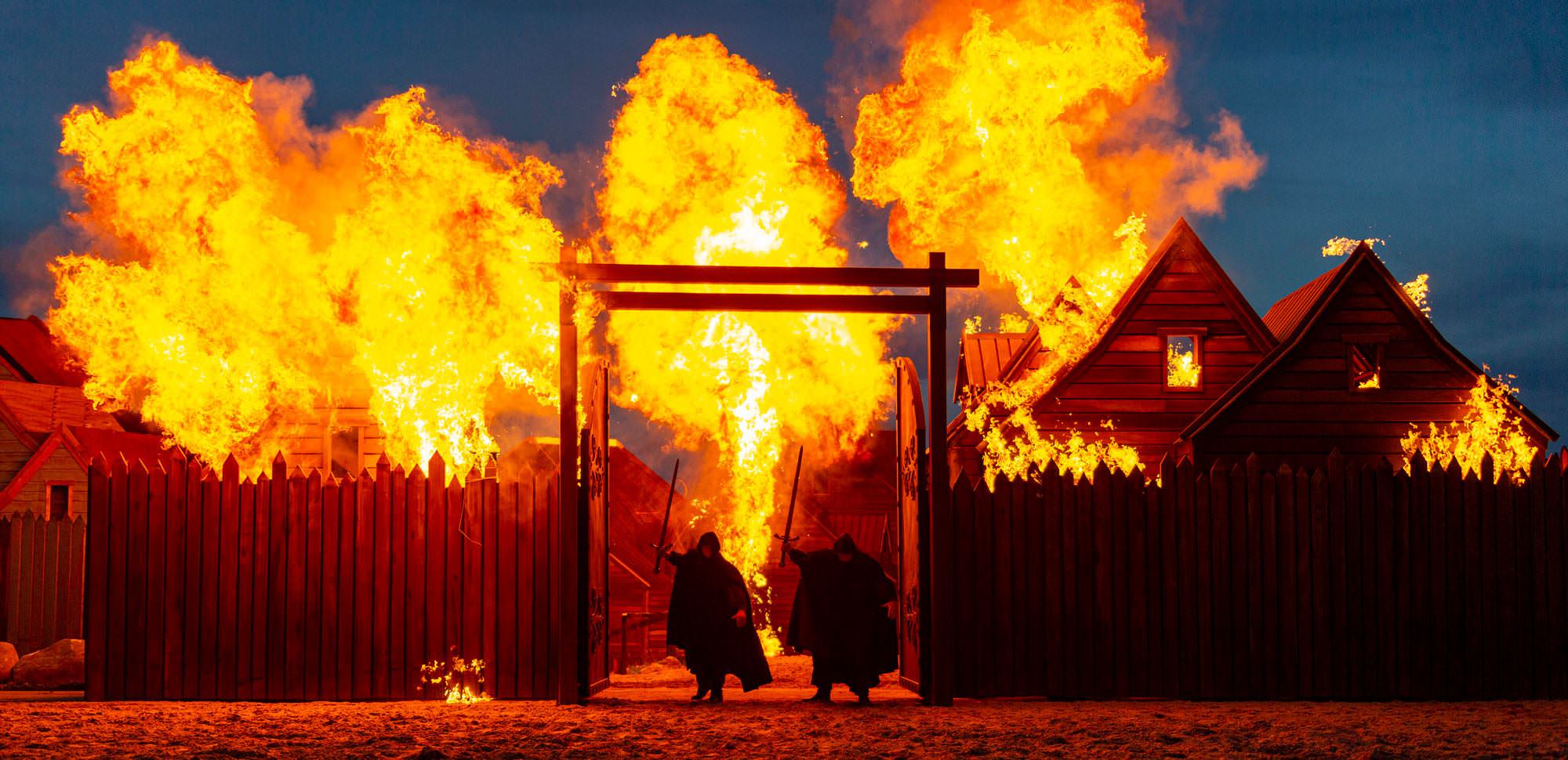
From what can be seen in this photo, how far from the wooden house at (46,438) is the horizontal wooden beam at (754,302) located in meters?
23.1

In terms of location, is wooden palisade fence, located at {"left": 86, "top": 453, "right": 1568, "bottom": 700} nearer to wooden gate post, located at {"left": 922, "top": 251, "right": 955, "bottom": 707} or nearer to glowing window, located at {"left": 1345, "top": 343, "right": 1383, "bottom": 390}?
wooden gate post, located at {"left": 922, "top": 251, "right": 955, "bottom": 707}

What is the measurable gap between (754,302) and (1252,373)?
44.3ft

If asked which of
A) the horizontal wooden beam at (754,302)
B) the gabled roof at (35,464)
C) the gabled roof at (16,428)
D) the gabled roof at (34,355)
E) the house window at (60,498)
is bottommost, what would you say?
the house window at (60,498)

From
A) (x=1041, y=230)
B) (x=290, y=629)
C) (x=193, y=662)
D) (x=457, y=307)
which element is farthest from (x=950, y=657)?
(x=1041, y=230)

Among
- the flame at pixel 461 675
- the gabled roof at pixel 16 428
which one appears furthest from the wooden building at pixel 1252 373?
the gabled roof at pixel 16 428

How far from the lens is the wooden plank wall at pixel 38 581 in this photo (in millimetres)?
16766

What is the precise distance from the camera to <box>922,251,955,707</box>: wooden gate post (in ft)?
40.5

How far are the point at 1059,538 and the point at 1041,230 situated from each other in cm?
1200

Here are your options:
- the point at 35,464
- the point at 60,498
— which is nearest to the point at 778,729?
the point at 35,464

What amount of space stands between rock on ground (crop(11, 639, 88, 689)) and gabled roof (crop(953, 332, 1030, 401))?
19005 mm

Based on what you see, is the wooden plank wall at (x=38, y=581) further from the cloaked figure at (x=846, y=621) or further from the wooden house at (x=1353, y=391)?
the wooden house at (x=1353, y=391)

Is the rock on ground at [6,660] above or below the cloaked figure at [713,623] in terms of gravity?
below

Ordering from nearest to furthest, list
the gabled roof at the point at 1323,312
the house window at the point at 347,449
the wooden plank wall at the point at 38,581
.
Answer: the wooden plank wall at the point at 38,581 → the gabled roof at the point at 1323,312 → the house window at the point at 347,449

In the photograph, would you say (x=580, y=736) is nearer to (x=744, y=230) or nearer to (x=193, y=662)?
(x=193, y=662)
